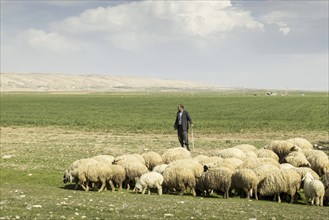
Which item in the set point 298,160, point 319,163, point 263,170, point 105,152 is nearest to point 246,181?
point 263,170

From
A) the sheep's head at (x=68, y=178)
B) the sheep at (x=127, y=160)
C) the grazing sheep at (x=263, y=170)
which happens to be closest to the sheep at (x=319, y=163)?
the grazing sheep at (x=263, y=170)

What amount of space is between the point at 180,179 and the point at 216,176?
4.18 ft

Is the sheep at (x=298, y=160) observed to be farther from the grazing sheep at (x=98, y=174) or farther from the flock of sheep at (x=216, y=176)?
the grazing sheep at (x=98, y=174)

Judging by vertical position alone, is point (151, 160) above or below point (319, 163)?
below

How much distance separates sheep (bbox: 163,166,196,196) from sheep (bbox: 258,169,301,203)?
2424mm

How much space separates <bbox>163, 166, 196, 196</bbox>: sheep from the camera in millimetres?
15102

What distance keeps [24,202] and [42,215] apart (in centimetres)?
204

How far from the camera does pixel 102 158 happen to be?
59.0 ft

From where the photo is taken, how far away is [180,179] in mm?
15086

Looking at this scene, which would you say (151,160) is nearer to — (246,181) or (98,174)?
(98,174)

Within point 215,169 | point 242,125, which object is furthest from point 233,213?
point 242,125

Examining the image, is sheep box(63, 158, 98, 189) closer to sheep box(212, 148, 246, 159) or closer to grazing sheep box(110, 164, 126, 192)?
grazing sheep box(110, 164, 126, 192)

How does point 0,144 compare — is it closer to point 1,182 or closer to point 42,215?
point 1,182

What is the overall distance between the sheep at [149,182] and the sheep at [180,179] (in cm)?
24
